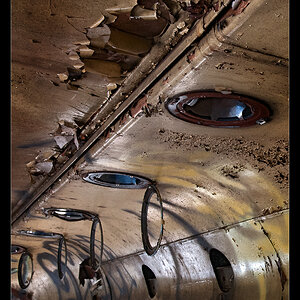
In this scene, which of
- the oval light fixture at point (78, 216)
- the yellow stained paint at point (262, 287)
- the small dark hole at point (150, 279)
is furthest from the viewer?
the small dark hole at point (150, 279)

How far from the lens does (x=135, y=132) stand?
327 centimetres

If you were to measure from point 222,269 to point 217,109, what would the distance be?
2193 millimetres

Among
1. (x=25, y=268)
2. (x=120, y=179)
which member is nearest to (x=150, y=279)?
(x=120, y=179)

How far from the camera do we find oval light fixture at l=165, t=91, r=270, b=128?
270 cm

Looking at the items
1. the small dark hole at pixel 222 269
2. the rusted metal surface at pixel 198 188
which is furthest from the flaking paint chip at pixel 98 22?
the small dark hole at pixel 222 269

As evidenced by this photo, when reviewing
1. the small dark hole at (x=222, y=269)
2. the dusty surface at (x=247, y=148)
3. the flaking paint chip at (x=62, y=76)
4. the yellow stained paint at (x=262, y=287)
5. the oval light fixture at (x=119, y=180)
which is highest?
the flaking paint chip at (x=62, y=76)

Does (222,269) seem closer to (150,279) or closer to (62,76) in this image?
(150,279)

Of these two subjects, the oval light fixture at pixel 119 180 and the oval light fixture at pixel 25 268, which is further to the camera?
the oval light fixture at pixel 25 268

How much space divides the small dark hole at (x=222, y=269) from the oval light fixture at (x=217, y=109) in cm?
199

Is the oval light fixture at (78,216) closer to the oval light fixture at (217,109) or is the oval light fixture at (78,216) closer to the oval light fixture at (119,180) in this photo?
the oval light fixture at (119,180)

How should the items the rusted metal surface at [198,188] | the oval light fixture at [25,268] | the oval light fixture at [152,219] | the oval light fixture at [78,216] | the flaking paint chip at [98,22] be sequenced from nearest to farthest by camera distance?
the flaking paint chip at [98,22] → the rusted metal surface at [198,188] → the oval light fixture at [152,219] → the oval light fixture at [78,216] → the oval light fixture at [25,268]

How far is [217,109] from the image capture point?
3025 mm

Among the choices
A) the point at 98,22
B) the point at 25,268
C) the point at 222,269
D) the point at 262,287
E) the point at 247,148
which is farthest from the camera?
the point at 25,268

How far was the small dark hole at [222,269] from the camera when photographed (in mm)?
4434
